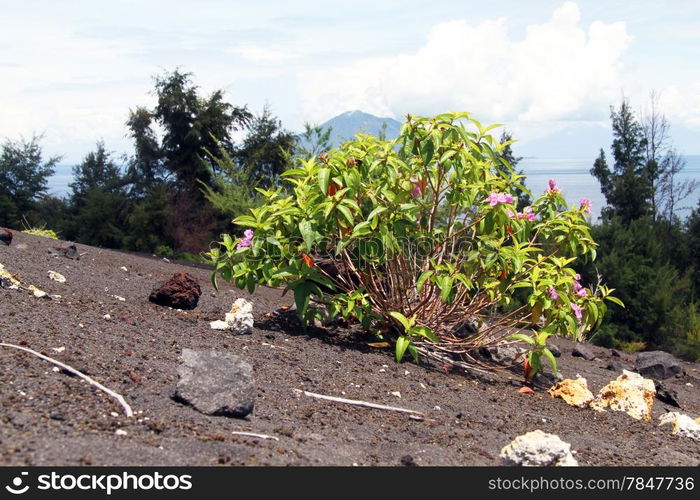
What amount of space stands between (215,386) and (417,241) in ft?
8.12

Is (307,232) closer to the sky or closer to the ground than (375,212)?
closer to the ground

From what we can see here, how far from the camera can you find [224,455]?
2521 mm

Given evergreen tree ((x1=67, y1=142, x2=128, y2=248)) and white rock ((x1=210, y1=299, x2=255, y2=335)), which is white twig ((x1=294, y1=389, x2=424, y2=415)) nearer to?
white rock ((x1=210, y1=299, x2=255, y2=335))

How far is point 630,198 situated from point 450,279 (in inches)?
658

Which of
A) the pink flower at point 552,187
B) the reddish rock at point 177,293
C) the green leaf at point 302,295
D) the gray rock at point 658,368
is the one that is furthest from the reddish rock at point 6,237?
the gray rock at point 658,368

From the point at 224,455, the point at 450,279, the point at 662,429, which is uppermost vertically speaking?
the point at 450,279

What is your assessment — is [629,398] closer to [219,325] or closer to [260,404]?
[260,404]

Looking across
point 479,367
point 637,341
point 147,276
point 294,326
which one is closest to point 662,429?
point 479,367

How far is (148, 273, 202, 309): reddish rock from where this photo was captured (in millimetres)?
5399

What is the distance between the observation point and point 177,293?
5.40 m

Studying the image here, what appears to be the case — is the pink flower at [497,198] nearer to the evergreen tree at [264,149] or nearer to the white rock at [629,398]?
the white rock at [629,398]

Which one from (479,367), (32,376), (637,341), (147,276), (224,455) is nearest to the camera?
(224,455)

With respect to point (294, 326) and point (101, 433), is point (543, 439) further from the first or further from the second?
point (294, 326)

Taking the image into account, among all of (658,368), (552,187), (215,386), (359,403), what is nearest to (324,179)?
(359,403)
